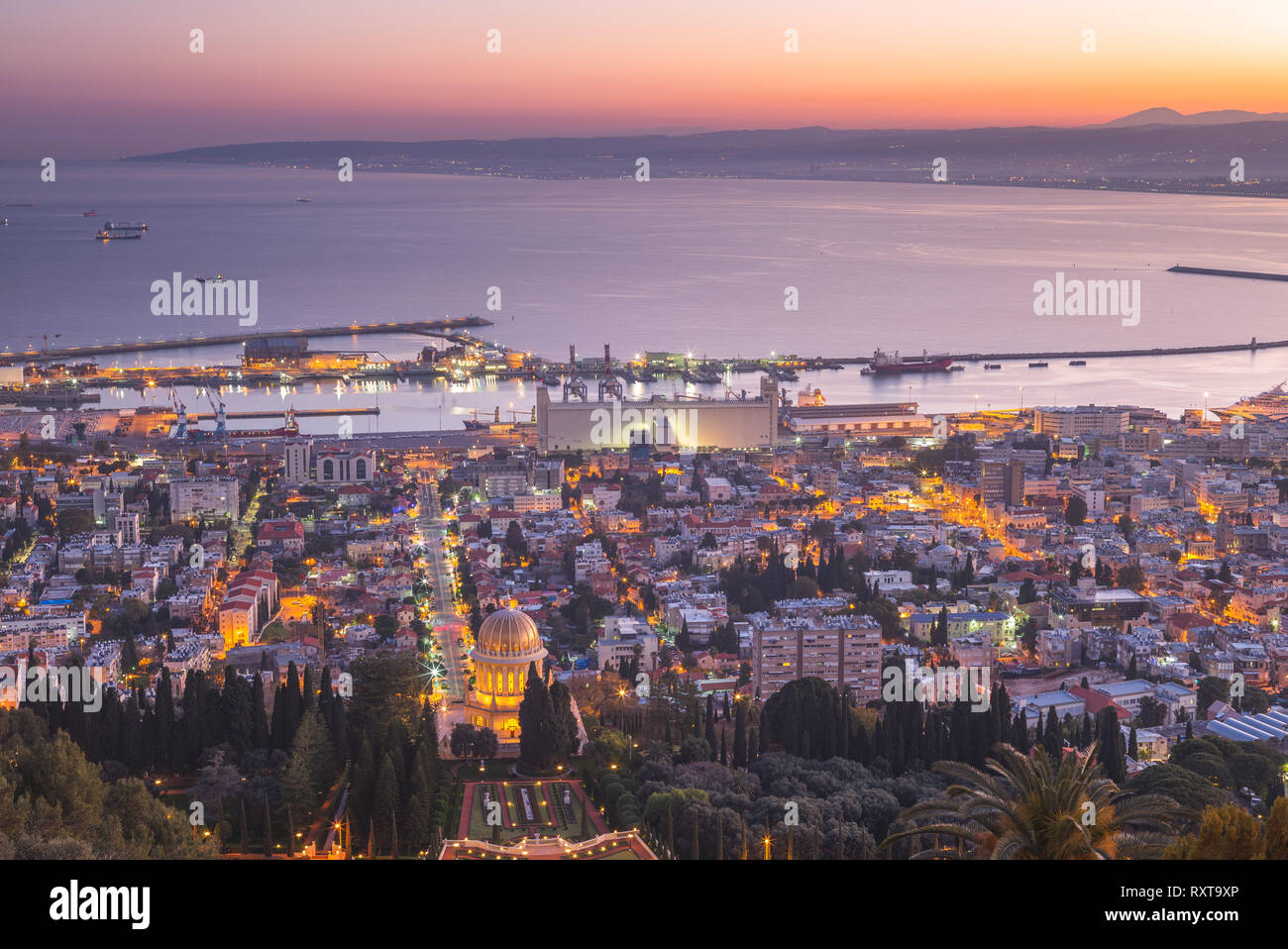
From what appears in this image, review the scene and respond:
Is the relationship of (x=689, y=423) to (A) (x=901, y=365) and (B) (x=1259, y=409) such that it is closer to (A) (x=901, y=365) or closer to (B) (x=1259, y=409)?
(A) (x=901, y=365)

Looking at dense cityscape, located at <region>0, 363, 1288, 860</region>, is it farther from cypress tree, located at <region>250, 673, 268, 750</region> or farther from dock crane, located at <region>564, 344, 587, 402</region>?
dock crane, located at <region>564, 344, 587, 402</region>

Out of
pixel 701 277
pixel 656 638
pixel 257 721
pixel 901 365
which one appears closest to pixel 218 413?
pixel 901 365

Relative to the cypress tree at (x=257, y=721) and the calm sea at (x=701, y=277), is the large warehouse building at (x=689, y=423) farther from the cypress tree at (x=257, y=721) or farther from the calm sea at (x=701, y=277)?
the cypress tree at (x=257, y=721)

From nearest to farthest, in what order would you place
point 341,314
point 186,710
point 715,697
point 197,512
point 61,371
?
point 186,710 < point 715,697 < point 197,512 < point 61,371 < point 341,314

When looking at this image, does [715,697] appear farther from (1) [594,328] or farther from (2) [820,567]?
(1) [594,328]

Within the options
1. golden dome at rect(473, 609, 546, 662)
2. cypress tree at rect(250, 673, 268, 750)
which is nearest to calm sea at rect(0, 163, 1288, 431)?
golden dome at rect(473, 609, 546, 662)
